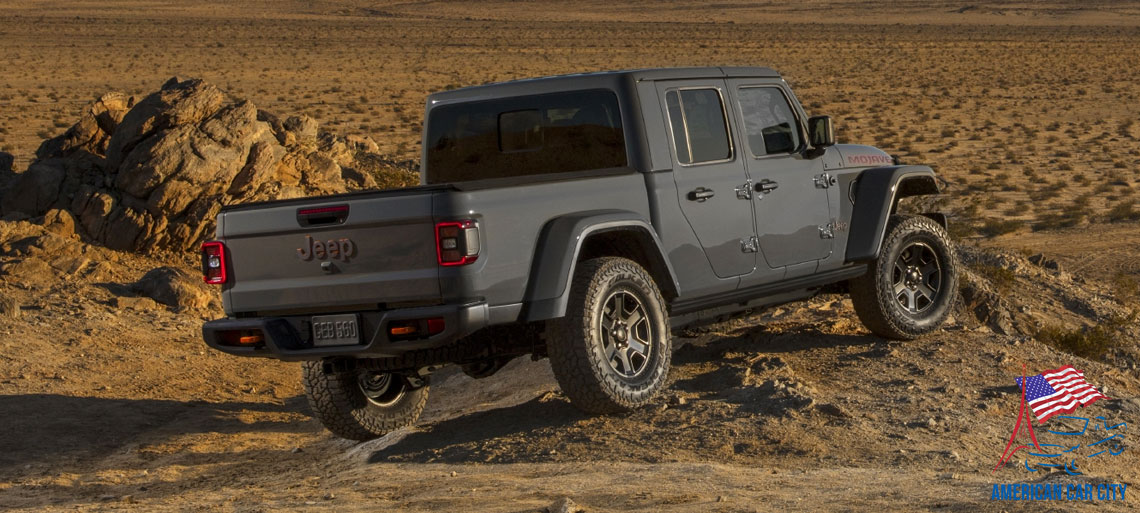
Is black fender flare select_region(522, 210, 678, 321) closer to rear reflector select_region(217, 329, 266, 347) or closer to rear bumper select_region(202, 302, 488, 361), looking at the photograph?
rear bumper select_region(202, 302, 488, 361)

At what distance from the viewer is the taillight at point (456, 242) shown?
252 inches

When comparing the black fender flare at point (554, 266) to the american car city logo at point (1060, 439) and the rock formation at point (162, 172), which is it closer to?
the american car city logo at point (1060, 439)

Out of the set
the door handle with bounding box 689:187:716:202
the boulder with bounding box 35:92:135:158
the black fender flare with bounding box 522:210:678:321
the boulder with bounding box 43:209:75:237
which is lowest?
the black fender flare with bounding box 522:210:678:321

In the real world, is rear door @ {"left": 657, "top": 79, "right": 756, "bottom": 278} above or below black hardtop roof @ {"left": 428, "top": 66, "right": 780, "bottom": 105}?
below

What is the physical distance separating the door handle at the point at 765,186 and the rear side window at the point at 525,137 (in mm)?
1023

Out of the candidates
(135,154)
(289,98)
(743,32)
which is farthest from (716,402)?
(743,32)

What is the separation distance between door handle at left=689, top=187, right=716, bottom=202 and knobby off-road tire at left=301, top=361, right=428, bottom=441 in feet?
7.01

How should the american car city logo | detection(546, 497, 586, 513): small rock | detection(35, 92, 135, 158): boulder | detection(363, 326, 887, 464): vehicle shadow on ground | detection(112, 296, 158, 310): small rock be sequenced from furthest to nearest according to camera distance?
detection(35, 92, 135, 158): boulder, detection(112, 296, 158, 310): small rock, detection(363, 326, 887, 464): vehicle shadow on ground, the american car city logo, detection(546, 497, 586, 513): small rock

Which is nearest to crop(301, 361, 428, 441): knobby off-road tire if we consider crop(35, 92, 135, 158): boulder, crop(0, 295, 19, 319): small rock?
crop(0, 295, 19, 319): small rock

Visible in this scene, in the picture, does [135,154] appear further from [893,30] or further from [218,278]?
[893,30]

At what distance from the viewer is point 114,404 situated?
10.1 metres

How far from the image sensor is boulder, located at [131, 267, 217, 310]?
13.3m

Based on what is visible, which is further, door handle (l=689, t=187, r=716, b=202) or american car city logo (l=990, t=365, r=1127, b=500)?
door handle (l=689, t=187, r=716, b=202)

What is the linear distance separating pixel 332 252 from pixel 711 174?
2.40 metres
